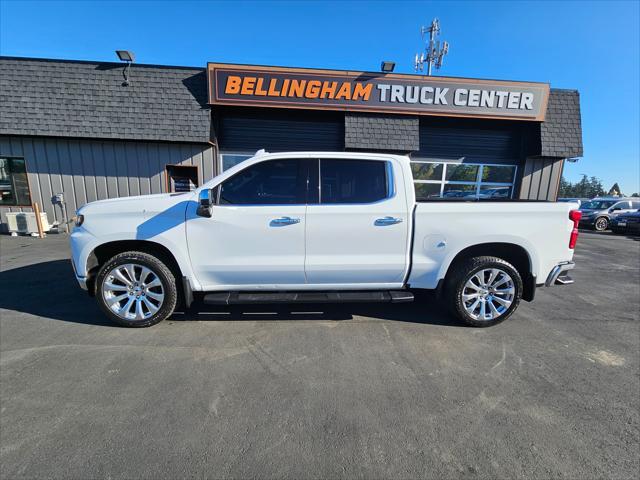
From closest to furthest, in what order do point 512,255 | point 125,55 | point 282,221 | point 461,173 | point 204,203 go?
point 204,203
point 282,221
point 512,255
point 125,55
point 461,173

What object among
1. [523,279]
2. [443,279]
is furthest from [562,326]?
[443,279]

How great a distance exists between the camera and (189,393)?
7.39ft

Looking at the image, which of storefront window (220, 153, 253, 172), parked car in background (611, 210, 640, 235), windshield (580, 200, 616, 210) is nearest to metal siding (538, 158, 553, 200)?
parked car in background (611, 210, 640, 235)

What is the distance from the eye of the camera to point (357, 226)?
3182mm

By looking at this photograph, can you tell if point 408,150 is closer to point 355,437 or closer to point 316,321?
point 316,321

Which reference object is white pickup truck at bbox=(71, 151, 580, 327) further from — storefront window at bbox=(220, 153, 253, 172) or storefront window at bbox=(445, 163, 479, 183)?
storefront window at bbox=(445, 163, 479, 183)

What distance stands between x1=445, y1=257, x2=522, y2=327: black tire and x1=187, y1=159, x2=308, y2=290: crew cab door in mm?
1785

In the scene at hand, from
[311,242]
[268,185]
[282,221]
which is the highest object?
[268,185]

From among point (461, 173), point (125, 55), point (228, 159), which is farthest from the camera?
point (461, 173)

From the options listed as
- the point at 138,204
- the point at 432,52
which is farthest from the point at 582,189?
the point at 138,204

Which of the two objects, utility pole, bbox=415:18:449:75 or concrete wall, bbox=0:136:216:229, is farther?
utility pole, bbox=415:18:449:75

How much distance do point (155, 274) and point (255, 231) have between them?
49.8 inches

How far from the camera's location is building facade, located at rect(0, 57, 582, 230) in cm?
833

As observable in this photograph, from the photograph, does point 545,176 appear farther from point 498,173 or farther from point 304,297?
point 304,297
